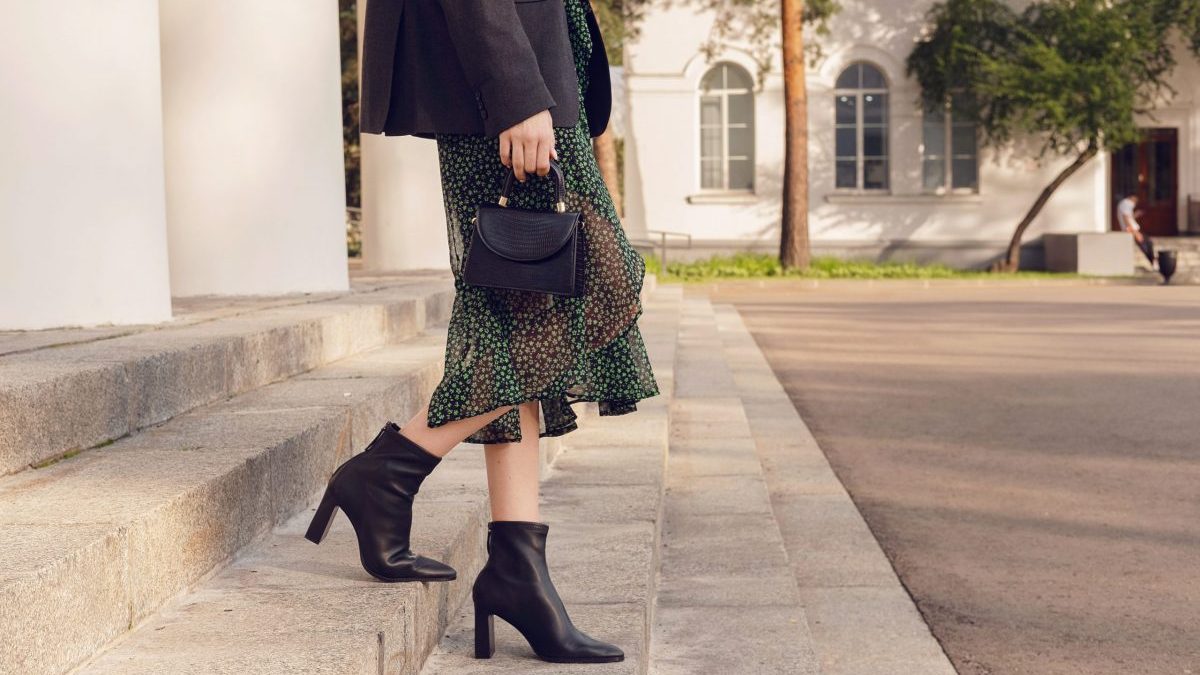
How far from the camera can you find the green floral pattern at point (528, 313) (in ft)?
9.41

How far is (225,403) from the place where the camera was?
4.28m

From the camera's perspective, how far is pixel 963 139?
96.8 ft

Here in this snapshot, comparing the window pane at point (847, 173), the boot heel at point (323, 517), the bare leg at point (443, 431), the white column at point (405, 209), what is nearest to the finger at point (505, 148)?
the bare leg at point (443, 431)

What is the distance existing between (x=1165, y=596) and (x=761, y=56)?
25.5 m

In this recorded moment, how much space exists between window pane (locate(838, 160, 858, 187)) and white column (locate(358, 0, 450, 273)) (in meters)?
19.4

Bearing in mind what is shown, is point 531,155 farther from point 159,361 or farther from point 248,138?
point 248,138

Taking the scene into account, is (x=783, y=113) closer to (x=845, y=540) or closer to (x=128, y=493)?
(x=845, y=540)

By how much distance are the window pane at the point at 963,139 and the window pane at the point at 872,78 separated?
162 cm

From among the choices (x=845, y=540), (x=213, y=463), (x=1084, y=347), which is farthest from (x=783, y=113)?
(x=213, y=463)

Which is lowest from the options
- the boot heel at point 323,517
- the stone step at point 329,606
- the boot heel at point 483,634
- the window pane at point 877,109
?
the boot heel at point 483,634

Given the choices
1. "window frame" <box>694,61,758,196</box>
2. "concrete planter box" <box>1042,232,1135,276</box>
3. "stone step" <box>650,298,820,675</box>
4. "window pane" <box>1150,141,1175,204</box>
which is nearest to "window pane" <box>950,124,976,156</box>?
"concrete planter box" <box>1042,232,1135,276</box>

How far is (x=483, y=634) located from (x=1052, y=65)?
26225 millimetres

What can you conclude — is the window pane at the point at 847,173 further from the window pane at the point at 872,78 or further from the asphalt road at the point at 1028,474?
the asphalt road at the point at 1028,474

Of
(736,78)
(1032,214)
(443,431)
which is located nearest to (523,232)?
(443,431)
